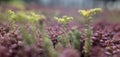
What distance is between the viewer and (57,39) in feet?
4.82

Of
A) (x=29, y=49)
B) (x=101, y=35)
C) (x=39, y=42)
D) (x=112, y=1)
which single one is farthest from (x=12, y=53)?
(x=112, y=1)

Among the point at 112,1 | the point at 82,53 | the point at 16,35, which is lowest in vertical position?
the point at 82,53

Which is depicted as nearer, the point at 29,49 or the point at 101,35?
the point at 29,49

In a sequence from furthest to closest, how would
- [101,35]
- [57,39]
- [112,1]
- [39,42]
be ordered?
[112,1] < [101,35] < [57,39] < [39,42]

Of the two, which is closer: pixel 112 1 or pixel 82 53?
pixel 82 53

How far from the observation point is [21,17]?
1264 mm

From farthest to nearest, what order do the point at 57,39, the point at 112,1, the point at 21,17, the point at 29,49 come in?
1. the point at 112,1
2. the point at 57,39
3. the point at 21,17
4. the point at 29,49

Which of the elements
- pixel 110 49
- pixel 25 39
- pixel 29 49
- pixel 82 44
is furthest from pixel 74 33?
pixel 29 49

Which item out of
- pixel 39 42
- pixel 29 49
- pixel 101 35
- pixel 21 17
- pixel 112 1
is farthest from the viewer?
pixel 112 1

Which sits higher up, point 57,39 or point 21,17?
point 21,17

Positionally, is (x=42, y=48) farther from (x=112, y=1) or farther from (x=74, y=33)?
(x=112, y=1)

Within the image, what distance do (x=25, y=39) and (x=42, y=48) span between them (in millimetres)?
78

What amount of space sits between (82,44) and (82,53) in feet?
0.24

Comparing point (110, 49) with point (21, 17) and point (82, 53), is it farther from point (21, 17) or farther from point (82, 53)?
point (21, 17)
